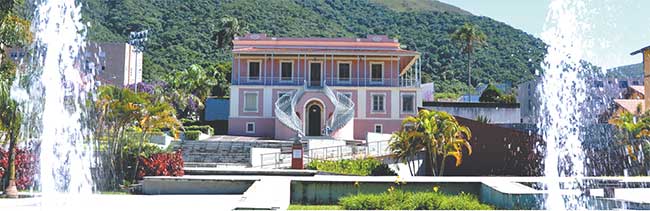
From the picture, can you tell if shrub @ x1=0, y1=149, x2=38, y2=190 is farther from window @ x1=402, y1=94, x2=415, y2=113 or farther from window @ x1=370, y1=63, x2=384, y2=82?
window @ x1=370, y1=63, x2=384, y2=82

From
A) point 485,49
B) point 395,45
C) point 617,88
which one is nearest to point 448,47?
point 485,49

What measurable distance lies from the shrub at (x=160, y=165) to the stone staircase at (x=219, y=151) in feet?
28.4

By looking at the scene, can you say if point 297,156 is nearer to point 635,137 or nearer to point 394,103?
point 635,137

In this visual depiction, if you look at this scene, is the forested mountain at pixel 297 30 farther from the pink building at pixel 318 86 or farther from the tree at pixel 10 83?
the tree at pixel 10 83

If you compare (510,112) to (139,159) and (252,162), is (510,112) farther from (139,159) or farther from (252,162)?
(139,159)

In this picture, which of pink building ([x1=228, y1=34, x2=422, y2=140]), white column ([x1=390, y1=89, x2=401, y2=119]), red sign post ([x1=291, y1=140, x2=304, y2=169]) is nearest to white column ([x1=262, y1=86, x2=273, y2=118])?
pink building ([x1=228, y1=34, x2=422, y2=140])

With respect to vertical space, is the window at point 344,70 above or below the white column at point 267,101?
above

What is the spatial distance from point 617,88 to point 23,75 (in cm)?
5243

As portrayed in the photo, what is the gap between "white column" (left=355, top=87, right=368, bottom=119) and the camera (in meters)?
42.8

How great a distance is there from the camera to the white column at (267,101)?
4272 cm

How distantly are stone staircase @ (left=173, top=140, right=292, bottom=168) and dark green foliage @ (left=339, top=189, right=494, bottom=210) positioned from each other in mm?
15553

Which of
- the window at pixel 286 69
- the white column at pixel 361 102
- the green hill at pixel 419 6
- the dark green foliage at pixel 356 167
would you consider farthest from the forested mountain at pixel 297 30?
the dark green foliage at pixel 356 167

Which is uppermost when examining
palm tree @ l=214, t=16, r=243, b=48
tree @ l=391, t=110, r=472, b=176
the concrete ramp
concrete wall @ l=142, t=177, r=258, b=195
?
palm tree @ l=214, t=16, r=243, b=48

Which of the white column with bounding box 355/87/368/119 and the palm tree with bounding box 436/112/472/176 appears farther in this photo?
the white column with bounding box 355/87/368/119
